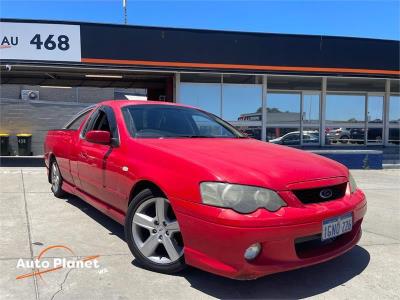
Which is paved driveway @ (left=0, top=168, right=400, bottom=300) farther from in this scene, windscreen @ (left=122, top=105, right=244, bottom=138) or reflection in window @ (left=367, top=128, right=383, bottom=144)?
reflection in window @ (left=367, top=128, right=383, bottom=144)

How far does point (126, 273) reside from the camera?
3529mm

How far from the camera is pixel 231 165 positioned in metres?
3.26

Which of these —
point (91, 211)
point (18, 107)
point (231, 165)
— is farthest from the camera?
point (18, 107)

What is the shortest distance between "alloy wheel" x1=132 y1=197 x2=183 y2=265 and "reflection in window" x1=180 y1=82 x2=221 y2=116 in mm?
10050

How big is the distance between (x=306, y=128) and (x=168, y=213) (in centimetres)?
1226

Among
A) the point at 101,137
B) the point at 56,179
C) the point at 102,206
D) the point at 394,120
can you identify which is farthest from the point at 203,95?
the point at 101,137

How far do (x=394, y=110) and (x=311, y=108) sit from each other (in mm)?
3891

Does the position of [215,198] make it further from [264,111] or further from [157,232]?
[264,111]

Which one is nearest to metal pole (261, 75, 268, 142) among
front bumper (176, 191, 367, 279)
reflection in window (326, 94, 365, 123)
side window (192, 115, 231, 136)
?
reflection in window (326, 94, 365, 123)

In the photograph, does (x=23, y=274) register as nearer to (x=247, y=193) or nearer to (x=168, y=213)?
(x=168, y=213)

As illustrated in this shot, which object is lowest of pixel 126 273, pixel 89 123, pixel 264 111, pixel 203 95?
pixel 126 273

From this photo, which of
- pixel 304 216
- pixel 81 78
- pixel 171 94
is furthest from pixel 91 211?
pixel 81 78

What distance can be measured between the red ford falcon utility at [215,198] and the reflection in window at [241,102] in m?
9.22

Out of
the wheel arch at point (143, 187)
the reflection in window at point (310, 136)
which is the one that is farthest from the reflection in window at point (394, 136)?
the wheel arch at point (143, 187)
